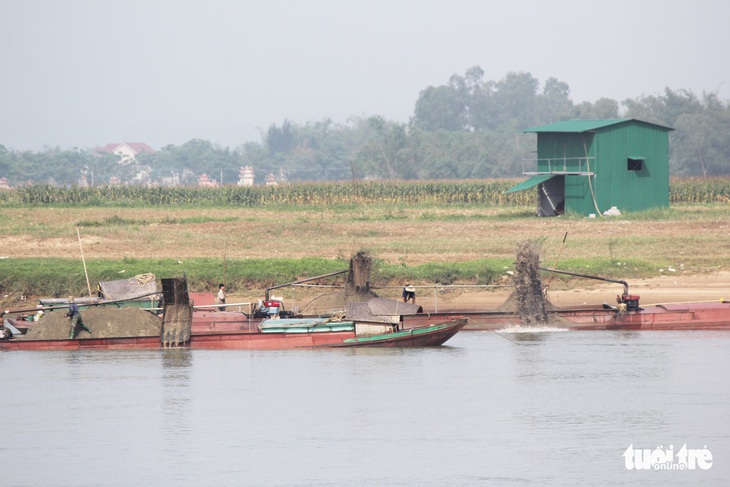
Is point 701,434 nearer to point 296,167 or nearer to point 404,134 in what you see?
point 404,134

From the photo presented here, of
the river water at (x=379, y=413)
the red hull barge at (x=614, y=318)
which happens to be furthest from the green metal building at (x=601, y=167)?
the river water at (x=379, y=413)

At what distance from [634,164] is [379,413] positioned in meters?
38.4

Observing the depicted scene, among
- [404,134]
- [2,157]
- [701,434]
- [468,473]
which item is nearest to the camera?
[468,473]

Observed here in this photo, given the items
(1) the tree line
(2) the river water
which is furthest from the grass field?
(1) the tree line

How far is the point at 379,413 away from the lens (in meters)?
27.1

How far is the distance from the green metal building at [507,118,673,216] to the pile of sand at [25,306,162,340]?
30.8m

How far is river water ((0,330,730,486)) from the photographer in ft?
74.2

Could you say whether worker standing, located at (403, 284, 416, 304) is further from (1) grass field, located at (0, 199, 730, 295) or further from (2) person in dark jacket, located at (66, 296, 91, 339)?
(2) person in dark jacket, located at (66, 296, 91, 339)

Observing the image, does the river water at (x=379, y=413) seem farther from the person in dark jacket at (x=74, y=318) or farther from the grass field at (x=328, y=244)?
the grass field at (x=328, y=244)

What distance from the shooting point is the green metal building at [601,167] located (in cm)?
6006

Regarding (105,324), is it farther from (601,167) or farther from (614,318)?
(601,167)

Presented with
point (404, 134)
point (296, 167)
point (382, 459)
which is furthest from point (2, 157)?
point (382, 459)

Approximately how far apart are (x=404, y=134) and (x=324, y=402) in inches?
4980

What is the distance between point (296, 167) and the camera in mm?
185625
